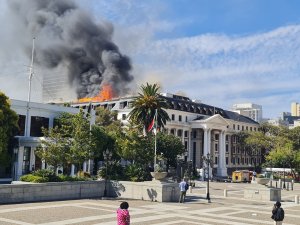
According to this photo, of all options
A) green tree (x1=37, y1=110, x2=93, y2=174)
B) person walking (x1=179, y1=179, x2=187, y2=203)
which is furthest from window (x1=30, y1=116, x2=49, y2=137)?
person walking (x1=179, y1=179, x2=187, y2=203)

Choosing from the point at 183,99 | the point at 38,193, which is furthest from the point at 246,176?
the point at 38,193

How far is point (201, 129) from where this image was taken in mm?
100375

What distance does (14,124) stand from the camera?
40875 mm

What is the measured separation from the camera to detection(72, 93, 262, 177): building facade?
9456 centimetres

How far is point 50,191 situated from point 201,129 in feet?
239

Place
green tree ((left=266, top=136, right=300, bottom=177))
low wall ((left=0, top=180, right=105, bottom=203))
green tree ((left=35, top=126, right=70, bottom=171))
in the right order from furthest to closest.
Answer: green tree ((left=266, top=136, right=300, bottom=177))
green tree ((left=35, top=126, right=70, bottom=171))
low wall ((left=0, top=180, right=105, bottom=203))

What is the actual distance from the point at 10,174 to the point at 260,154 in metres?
88.6

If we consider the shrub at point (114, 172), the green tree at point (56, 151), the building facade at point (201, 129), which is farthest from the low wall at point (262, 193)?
the building facade at point (201, 129)

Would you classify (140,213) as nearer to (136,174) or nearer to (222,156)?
(136,174)

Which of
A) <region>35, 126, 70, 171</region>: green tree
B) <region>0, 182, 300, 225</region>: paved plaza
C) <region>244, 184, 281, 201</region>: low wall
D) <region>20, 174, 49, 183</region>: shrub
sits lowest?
<region>0, 182, 300, 225</region>: paved plaza

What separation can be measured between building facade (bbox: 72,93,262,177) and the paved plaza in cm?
6052

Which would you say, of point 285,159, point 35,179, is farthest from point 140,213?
point 285,159

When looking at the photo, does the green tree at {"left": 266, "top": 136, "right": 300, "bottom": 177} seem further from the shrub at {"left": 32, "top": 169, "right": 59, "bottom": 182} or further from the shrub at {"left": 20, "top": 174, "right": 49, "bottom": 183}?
the shrub at {"left": 20, "top": 174, "right": 49, "bottom": 183}

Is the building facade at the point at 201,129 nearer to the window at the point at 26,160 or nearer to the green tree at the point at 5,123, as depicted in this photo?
the window at the point at 26,160
